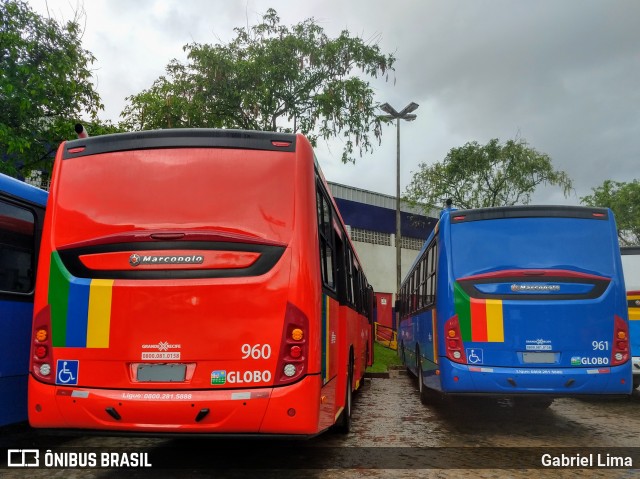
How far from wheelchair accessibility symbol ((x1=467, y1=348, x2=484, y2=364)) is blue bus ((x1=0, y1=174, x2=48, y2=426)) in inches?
203

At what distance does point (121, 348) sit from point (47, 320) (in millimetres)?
734

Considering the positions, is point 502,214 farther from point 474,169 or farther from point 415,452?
point 474,169

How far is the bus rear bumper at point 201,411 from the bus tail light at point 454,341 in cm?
337

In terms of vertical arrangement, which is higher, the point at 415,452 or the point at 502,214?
the point at 502,214

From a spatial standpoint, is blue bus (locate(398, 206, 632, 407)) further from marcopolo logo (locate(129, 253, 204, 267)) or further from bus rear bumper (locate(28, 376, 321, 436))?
marcopolo logo (locate(129, 253, 204, 267))

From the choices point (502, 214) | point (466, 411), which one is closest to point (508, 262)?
point (502, 214)

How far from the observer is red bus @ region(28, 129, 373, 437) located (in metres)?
4.48

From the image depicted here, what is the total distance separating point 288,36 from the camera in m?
21.0

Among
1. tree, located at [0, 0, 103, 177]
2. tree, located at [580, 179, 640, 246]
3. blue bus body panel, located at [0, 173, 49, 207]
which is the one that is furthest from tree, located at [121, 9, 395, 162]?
tree, located at [580, 179, 640, 246]

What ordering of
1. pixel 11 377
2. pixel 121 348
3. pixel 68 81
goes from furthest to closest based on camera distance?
pixel 68 81 < pixel 11 377 < pixel 121 348

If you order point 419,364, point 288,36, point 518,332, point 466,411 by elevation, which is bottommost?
point 466,411

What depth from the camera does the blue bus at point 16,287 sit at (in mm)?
5660

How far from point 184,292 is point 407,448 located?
11.4ft

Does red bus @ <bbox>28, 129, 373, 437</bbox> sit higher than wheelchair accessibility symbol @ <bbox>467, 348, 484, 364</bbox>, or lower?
higher
